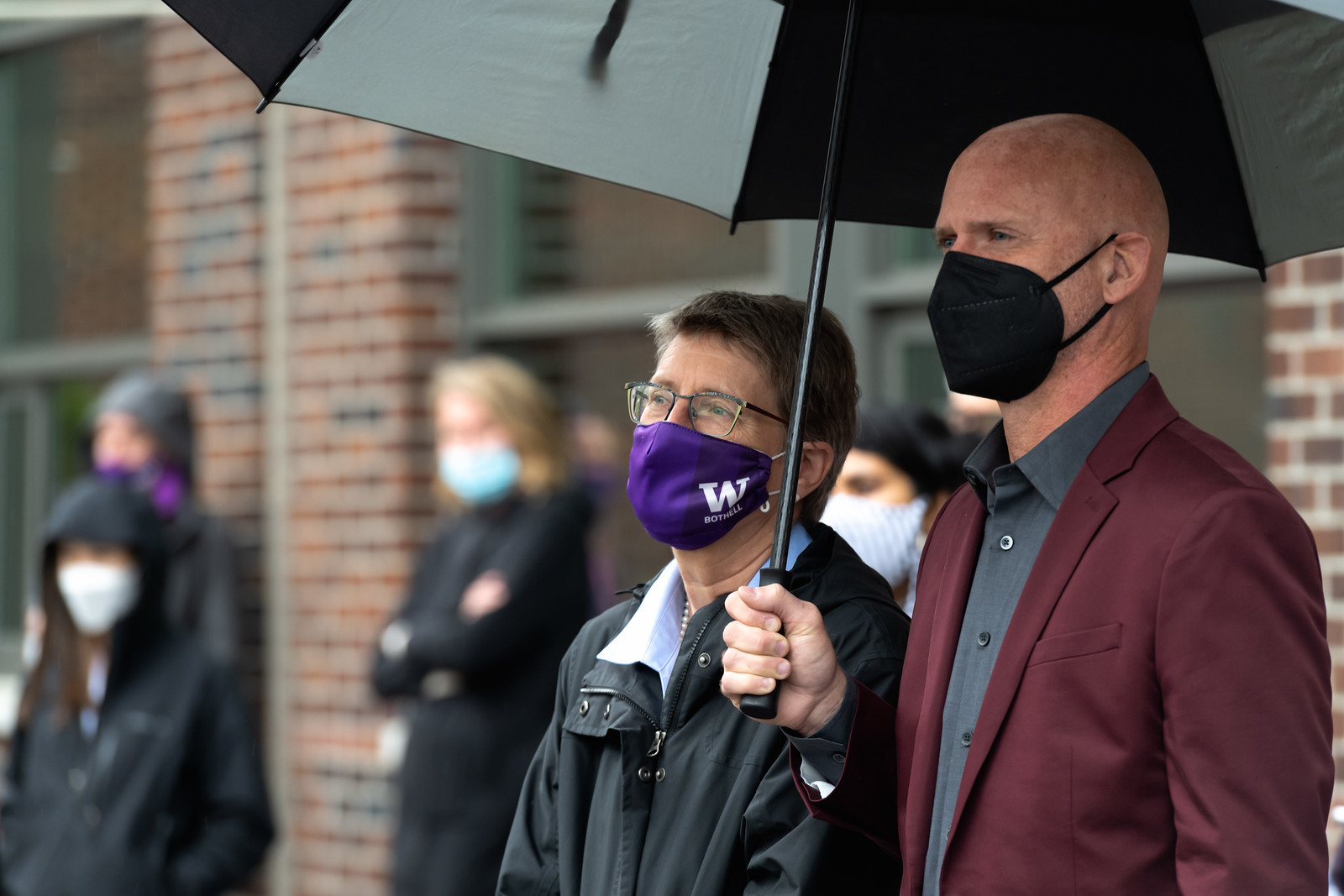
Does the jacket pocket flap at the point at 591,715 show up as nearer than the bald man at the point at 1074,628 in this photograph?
No

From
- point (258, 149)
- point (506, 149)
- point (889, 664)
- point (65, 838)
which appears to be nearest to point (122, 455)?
point (258, 149)

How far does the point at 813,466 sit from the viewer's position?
263 centimetres

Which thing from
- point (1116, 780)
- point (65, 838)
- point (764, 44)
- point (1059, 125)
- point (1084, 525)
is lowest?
point (65, 838)

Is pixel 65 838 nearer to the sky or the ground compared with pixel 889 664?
nearer to the ground

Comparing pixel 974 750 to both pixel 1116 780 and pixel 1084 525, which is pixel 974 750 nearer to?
pixel 1116 780

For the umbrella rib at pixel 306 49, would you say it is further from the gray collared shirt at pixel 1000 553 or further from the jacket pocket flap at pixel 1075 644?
the jacket pocket flap at pixel 1075 644

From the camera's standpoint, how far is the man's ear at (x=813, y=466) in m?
2.62

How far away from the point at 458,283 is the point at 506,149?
3.62m

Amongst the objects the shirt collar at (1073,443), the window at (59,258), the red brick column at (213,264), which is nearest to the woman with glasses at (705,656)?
the shirt collar at (1073,443)

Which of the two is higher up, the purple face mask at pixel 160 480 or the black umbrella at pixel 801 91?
the black umbrella at pixel 801 91

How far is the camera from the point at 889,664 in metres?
2.37

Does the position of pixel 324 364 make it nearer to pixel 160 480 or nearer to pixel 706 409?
pixel 160 480

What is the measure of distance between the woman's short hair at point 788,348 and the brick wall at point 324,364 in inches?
143

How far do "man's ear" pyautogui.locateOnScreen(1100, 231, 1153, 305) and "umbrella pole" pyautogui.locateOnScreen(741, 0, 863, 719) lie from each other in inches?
14.4
